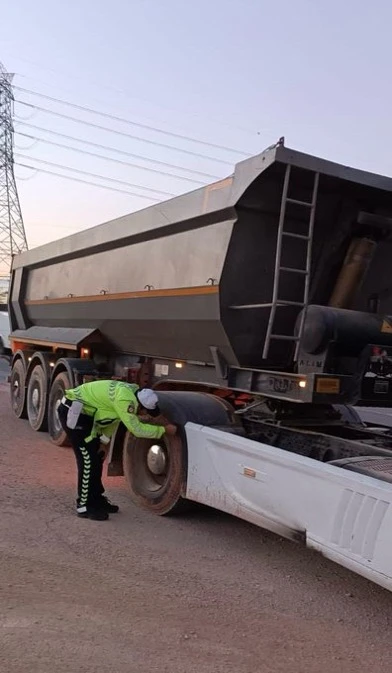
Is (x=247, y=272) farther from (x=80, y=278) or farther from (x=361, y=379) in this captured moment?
(x=80, y=278)

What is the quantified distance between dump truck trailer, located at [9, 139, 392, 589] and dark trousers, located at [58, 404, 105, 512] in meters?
0.44

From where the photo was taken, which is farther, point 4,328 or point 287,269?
point 4,328

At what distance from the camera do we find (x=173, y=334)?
709cm

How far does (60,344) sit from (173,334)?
346 centimetres

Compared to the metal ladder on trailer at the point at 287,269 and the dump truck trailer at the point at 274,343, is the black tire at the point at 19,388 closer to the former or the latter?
the dump truck trailer at the point at 274,343

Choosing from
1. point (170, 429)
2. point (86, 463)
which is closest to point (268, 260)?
point (170, 429)

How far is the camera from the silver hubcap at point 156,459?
6098 millimetres

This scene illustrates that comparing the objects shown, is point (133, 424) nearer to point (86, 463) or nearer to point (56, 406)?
point (86, 463)

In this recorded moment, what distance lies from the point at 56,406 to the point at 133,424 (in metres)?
4.31

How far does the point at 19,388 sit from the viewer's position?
11.7m

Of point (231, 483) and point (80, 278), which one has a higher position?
point (80, 278)

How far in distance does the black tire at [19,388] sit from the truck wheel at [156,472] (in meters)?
5.48

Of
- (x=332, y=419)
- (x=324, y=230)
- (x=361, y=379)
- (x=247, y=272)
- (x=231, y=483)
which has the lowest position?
(x=231, y=483)

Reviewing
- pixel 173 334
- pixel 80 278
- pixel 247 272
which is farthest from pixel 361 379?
pixel 80 278
